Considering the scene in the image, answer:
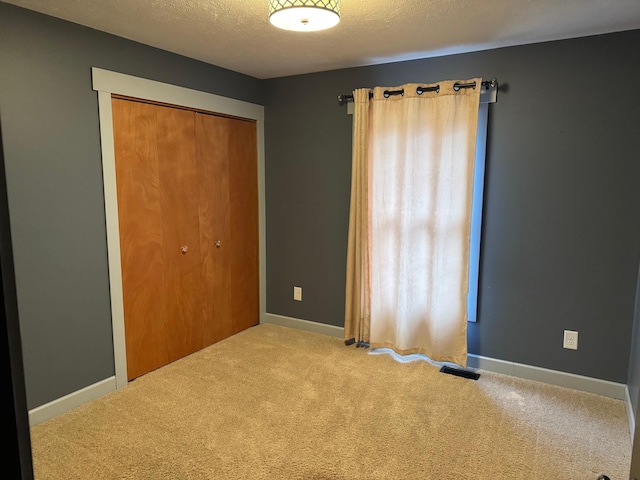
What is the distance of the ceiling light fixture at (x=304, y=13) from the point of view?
174 cm

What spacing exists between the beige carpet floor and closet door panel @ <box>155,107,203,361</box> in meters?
0.28

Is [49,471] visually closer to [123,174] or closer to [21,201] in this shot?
[21,201]

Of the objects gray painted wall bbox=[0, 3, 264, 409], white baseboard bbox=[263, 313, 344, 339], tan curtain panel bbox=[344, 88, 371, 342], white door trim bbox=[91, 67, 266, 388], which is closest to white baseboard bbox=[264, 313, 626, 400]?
tan curtain panel bbox=[344, 88, 371, 342]

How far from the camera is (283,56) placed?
306 centimetres

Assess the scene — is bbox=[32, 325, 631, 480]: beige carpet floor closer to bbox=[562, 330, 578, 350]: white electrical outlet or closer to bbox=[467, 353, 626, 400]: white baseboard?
bbox=[467, 353, 626, 400]: white baseboard

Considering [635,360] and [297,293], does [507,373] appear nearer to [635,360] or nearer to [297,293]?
[635,360]

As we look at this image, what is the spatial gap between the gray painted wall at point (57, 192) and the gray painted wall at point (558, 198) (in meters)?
1.96

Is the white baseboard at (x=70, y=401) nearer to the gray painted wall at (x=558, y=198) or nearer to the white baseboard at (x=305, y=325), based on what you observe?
the white baseboard at (x=305, y=325)

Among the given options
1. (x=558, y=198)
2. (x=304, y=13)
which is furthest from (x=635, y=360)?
(x=304, y=13)

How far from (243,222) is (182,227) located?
676 mm

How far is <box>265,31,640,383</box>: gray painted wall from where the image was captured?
101 inches

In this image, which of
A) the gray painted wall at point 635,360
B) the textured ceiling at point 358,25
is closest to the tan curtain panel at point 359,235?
the textured ceiling at point 358,25

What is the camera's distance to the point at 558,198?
2.74m

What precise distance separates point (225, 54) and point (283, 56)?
16.2 inches
